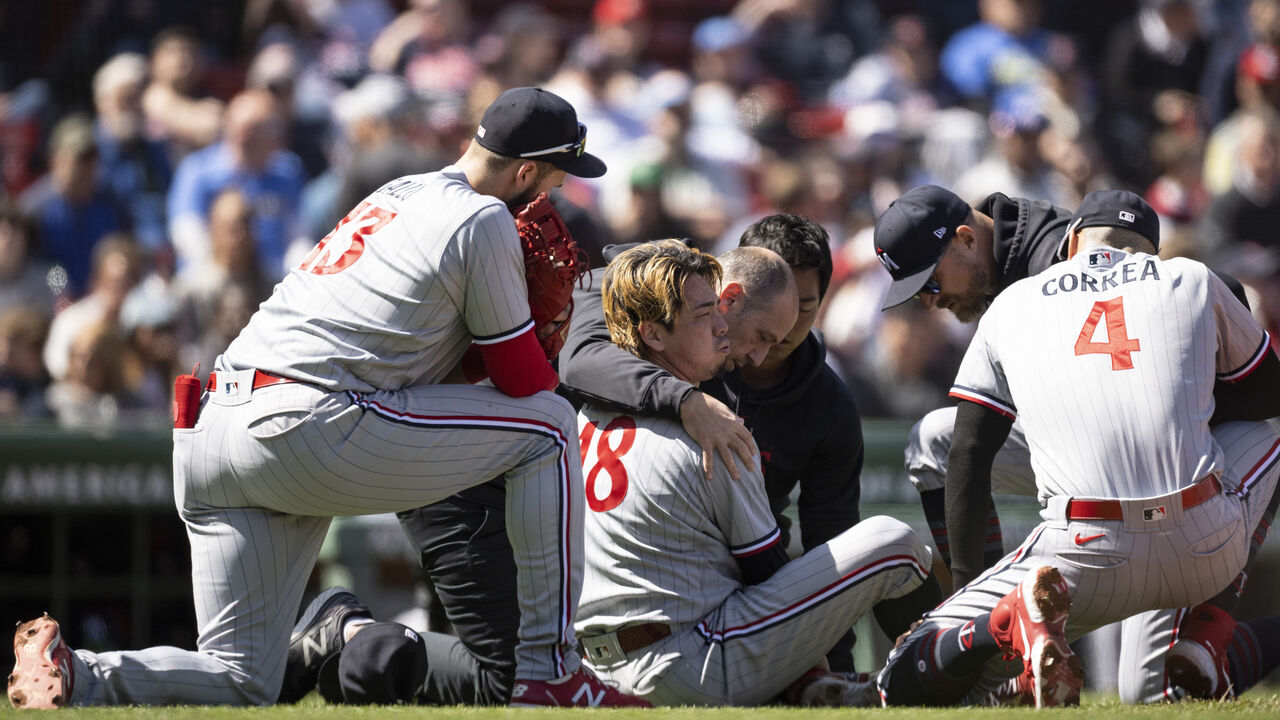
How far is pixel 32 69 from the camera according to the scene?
949 cm

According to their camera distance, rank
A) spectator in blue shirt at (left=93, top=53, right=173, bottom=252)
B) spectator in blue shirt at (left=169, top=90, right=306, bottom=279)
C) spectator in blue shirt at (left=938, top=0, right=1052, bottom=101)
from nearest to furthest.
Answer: spectator in blue shirt at (left=169, top=90, right=306, bottom=279), spectator in blue shirt at (left=93, top=53, right=173, bottom=252), spectator in blue shirt at (left=938, top=0, right=1052, bottom=101)

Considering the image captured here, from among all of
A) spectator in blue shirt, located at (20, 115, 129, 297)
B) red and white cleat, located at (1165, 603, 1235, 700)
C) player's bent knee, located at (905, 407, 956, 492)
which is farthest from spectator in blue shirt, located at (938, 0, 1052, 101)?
red and white cleat, located at (1165, 603, 1235, 700)

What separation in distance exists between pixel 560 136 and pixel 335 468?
983mm

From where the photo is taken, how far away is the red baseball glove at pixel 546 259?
Result: 3578mm

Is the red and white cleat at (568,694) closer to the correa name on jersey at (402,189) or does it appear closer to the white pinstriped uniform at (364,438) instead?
the white pinstriped uniform at (364,438)

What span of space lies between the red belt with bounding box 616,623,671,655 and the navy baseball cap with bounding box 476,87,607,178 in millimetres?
1126

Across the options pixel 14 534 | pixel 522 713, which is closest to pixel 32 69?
pixel 14 534

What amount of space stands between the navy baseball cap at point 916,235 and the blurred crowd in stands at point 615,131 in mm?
3212

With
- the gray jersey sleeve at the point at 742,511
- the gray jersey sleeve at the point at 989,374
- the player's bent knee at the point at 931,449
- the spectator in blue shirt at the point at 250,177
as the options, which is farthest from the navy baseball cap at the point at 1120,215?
the spectator in blue shirt at the point at 250,177

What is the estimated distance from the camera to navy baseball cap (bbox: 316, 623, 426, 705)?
3.66 m

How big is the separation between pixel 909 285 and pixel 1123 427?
1.04 meters

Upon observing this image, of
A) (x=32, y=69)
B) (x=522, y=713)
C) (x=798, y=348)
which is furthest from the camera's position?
(x=32, y=69)

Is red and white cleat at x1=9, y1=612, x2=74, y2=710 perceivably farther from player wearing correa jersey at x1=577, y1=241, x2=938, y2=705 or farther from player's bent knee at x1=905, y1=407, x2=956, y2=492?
player's bent knee at x1=905, y1=407, x2=956, y2=492

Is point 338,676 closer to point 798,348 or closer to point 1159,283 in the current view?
point 798,348
